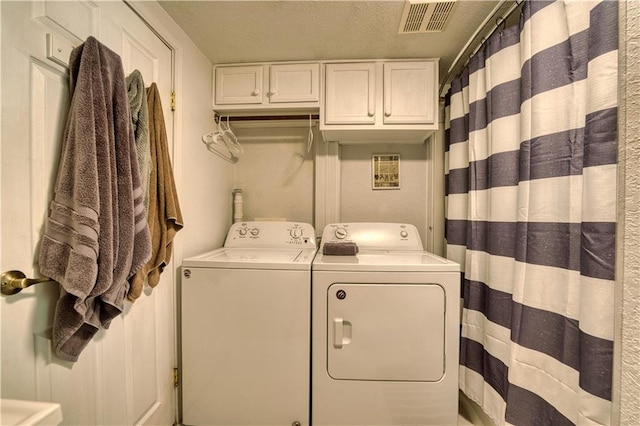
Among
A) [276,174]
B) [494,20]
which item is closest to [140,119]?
[276,174]

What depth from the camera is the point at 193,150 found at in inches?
59.0

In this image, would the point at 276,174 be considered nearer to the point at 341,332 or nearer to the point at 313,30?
the point at 313,30

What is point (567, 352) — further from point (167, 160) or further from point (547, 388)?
point (167, 160)

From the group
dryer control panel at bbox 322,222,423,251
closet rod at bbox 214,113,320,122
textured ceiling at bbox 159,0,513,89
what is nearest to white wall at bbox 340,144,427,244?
dryer control panel at bbox 322,222,423,251

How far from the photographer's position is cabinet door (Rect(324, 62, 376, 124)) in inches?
65.2

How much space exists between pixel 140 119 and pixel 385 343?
1594 millimetres

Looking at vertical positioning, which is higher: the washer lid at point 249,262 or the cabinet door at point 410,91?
the cabinet door at point 410,91

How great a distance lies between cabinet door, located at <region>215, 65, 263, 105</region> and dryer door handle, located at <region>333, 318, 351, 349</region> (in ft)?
5.17

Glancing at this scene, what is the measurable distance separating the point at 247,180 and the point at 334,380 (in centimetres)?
169

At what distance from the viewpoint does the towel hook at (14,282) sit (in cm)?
66

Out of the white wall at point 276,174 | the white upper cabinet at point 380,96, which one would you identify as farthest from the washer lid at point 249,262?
the white upper cabinet at point 380,96

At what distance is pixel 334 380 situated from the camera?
4.12 feet

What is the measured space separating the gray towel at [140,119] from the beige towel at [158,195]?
8 centimetres

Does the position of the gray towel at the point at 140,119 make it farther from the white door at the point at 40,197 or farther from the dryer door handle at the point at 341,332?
the dryer door handle at the point at 341,332
